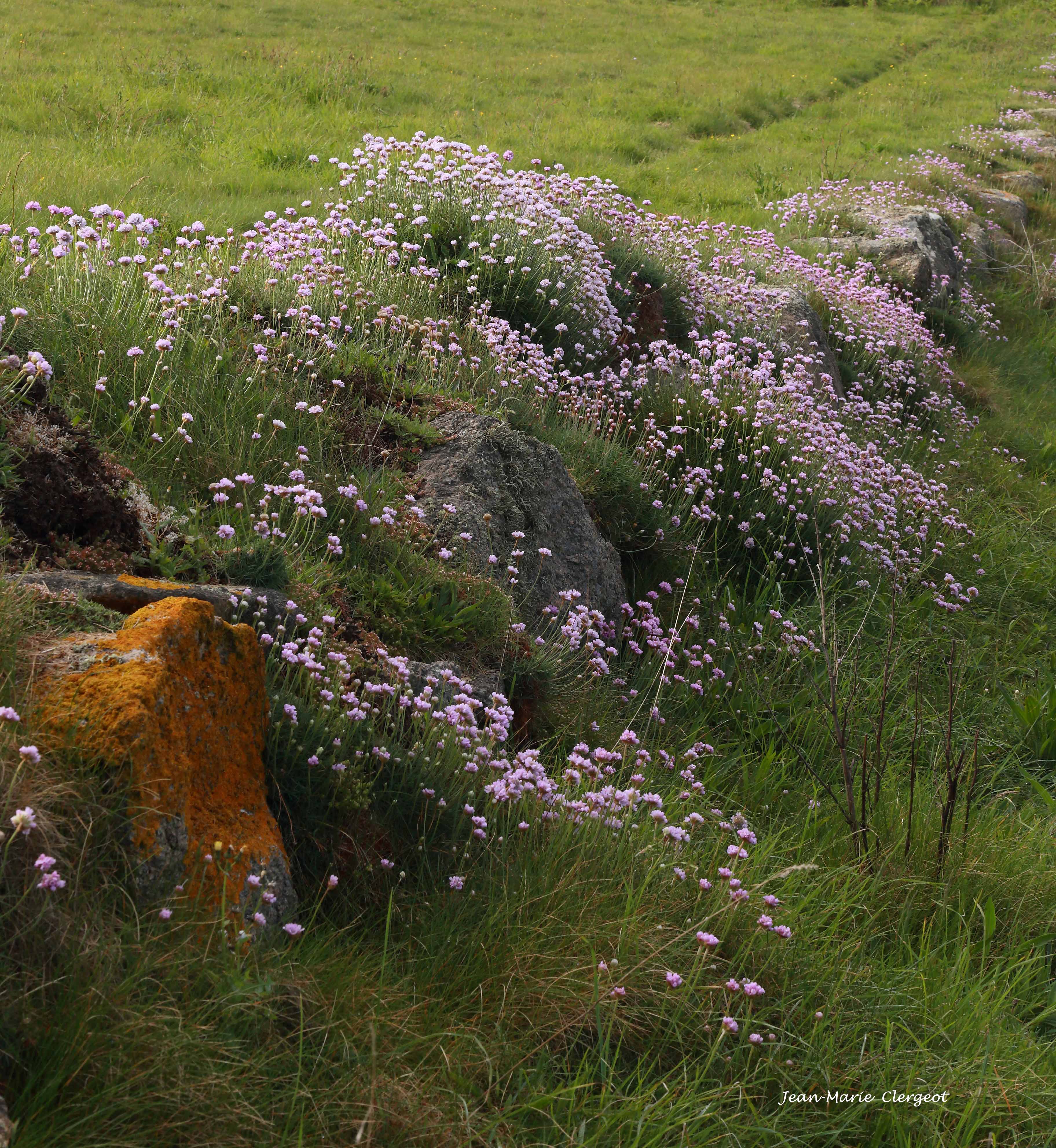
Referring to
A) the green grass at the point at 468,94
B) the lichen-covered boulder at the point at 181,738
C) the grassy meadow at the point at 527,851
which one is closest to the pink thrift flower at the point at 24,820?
the grassy meadow at the point at 527,851

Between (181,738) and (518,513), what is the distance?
8.60ft

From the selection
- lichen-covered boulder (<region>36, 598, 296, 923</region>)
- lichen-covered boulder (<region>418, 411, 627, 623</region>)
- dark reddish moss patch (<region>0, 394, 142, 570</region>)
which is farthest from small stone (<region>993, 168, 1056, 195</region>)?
lichen-covered boulder (<region>36, 598, 296, 923</region>)

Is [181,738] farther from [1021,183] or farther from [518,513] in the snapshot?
[1021,183]

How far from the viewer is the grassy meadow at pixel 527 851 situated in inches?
79.7

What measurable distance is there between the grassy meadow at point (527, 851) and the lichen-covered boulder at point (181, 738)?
3.0 inches

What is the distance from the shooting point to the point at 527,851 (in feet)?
9.85

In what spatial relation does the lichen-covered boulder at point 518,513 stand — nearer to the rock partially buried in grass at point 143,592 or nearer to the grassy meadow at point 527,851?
the grassy meadow at point 527,851

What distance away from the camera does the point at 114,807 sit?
221 cm

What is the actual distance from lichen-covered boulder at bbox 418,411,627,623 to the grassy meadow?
0.17 metres

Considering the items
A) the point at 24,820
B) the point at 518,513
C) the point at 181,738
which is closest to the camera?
the point at 24,820

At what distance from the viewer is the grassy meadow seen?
6.64ft

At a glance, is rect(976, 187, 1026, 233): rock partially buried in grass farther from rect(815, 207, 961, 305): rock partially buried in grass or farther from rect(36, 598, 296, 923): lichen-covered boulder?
rect(36, 598, 296, 923): lichen-covered boulder

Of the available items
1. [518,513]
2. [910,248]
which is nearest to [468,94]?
[910,248]

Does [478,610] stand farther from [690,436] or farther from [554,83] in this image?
[554,83]
